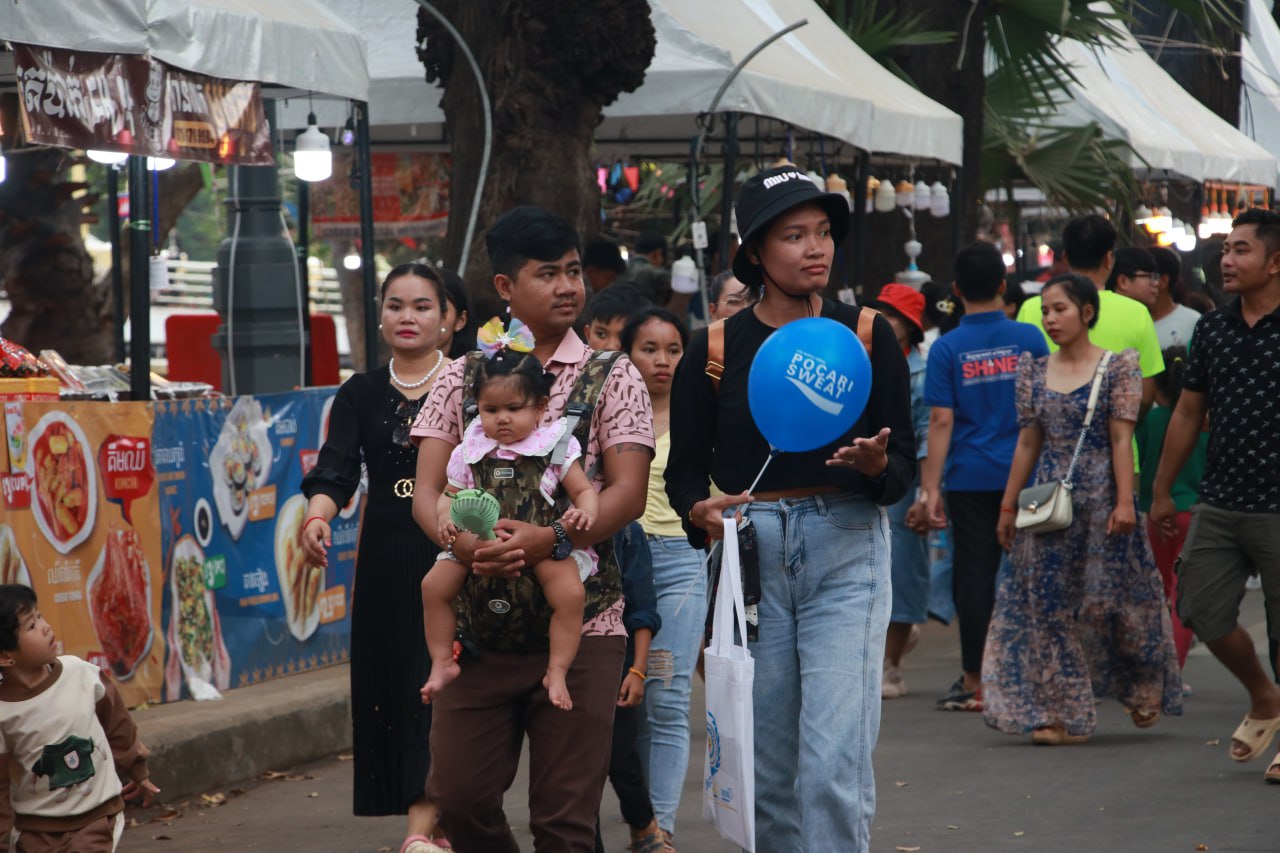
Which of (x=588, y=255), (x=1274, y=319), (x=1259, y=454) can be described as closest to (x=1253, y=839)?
(x=1259, y=454)

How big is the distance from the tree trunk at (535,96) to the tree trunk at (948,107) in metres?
6.55

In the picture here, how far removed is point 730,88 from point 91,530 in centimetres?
476

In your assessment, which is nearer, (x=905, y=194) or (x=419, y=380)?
(x=419, y=380)

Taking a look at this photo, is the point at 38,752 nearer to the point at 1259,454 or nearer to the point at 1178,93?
the point at 1259,454

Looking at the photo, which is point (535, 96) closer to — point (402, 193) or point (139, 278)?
point (139, 278)

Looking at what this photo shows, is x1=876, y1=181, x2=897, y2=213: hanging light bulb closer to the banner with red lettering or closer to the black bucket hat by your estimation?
the banner with red lettering

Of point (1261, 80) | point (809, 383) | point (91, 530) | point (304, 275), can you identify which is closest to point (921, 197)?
point (304, 275)

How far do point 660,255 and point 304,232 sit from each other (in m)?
2.51

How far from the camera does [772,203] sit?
14.8 ft

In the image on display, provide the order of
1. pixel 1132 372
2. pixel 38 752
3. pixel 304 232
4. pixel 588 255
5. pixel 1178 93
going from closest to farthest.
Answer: pixel 38 752, pixel 1132 372, pixel 588 255, pixel 304 232, pixel 1178 93

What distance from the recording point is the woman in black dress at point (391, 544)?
19.2 feet

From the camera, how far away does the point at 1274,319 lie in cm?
686

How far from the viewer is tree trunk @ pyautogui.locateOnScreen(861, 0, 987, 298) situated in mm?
16031

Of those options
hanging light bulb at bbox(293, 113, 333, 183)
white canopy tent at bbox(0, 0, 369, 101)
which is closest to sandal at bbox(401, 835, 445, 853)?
white canopy tent at bbox(0, 0, 369, 101)
